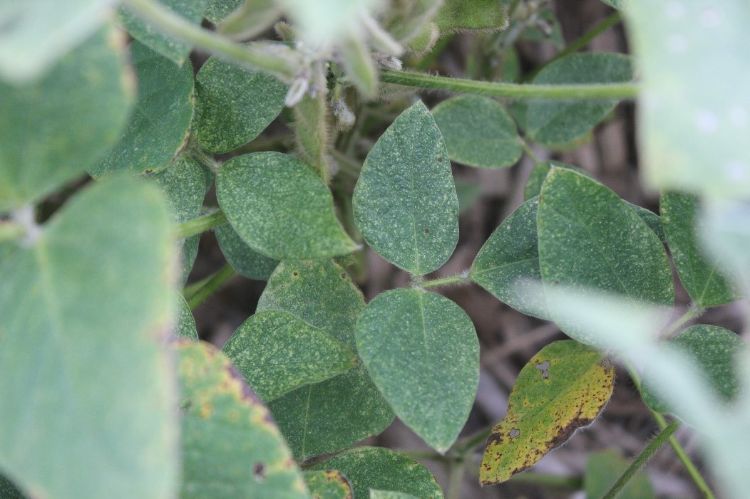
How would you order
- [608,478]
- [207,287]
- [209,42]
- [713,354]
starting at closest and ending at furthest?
[209,42] → [713,354] → [207,287] → [608,478]

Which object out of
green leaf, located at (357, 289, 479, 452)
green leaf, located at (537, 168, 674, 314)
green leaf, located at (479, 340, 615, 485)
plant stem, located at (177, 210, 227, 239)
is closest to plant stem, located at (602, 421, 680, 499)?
green leaf, located at (479, 340, 615, 485)

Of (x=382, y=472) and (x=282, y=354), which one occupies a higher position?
(x=282, y=354)

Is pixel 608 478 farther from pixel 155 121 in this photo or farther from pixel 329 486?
pixel 155 121

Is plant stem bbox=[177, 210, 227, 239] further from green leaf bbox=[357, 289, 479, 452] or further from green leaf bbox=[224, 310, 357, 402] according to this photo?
green leaf bbox=[357, 289, 479, 452]

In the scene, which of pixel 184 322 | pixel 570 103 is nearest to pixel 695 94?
pixel 184 322

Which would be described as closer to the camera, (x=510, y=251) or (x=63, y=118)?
(x=63, y=118)

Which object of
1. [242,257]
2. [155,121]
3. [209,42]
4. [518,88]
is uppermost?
[209,42]

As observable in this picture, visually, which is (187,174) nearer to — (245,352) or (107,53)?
(245,352)
